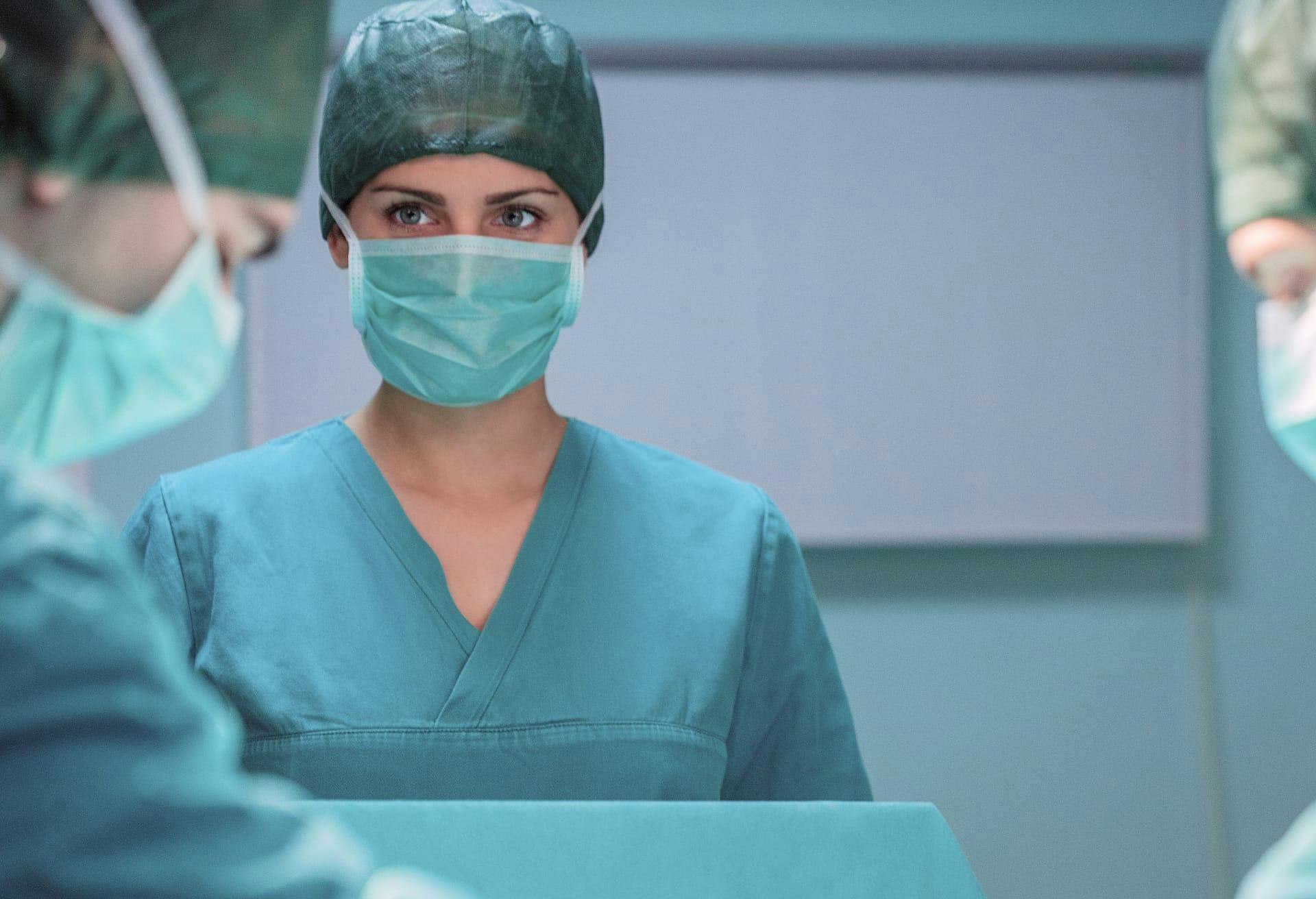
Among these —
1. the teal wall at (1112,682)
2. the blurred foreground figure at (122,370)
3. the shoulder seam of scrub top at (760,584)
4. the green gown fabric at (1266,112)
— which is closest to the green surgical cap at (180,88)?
the blurred foreground figure at (122,370)

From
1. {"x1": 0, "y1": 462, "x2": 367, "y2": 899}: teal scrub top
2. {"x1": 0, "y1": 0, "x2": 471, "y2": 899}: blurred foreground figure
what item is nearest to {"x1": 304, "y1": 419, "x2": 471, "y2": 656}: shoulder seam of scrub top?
{"x1": 0, "y1": 0, "x2": 471, "y2": 899}: blurred foreground figure

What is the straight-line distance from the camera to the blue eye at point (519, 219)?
1098 mm

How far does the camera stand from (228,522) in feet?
3.52

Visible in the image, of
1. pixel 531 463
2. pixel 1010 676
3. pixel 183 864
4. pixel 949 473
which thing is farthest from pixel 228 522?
pixel 1010 676

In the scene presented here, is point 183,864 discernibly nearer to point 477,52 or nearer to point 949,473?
point 477,52

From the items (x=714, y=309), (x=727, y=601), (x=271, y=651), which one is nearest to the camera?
(x=271, y=651)

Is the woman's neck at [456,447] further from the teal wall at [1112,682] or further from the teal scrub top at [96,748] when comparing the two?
the teal wall at [1112,682]

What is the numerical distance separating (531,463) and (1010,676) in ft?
4.31

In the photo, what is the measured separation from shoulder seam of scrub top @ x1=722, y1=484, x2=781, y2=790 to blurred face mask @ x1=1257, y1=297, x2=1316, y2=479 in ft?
1.82

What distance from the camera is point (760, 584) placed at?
3.78 feet

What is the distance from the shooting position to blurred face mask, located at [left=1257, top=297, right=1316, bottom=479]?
1.98ft

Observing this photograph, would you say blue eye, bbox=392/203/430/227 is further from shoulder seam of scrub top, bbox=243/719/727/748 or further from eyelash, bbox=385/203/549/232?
shoulder seam of scrub top, bbox=243/719/727/748

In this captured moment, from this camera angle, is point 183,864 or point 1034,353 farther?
point 1034,353

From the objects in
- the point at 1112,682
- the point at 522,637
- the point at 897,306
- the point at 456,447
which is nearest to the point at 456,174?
the point at 456,447
